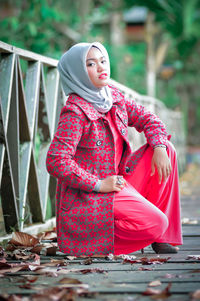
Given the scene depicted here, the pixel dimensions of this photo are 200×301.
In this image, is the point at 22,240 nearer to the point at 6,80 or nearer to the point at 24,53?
the point at 6,80

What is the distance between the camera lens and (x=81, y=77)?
301cm

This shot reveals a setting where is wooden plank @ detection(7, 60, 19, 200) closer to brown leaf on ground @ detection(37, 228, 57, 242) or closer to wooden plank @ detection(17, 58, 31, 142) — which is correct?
wooden plank @ detection(17, 58, 31, 142)

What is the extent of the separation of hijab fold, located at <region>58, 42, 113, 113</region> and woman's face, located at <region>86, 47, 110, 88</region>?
0.03 m

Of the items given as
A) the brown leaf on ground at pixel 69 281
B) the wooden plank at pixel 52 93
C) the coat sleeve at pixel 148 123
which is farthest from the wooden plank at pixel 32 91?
the brown leaf on ground at pixel 69 281

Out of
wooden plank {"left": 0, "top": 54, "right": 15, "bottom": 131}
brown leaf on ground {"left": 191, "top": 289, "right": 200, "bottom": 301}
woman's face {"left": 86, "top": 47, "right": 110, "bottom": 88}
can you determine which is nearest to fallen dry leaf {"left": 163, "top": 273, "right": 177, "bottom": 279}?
brown leaf on ground {"left": 191, "top": 289, "right": 200, "bottom": 301}

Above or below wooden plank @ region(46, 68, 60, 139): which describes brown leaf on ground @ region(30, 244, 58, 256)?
below

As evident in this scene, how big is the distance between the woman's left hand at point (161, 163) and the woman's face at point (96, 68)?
0.50 metres

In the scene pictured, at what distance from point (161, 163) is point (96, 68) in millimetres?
641

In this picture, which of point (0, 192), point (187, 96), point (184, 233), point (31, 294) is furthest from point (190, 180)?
point (187, 96)

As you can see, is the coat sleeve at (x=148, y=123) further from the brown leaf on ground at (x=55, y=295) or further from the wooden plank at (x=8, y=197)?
the brown leaf on ground at (x=55, y=295)

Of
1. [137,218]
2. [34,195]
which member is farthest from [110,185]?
[34,195]

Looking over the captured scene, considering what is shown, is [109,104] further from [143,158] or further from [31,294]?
[31,294]

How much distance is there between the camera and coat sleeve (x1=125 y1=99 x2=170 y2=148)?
319 cm

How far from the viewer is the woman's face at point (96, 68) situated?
9.87 ft
